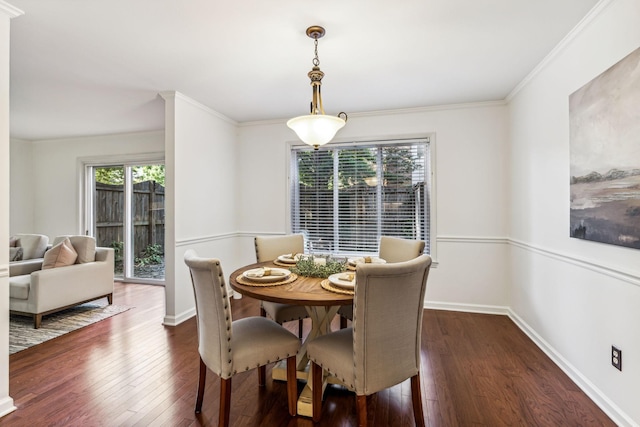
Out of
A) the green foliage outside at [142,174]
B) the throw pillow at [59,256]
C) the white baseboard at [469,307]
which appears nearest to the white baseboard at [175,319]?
the throw pillow at [59,256]

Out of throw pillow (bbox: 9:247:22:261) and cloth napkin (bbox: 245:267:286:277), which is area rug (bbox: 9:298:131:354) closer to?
throw pillow (bbox: 9:247:22:261)

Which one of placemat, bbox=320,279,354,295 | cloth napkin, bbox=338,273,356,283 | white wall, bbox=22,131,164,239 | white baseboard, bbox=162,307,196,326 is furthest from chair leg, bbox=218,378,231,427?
white wall, bbox=22,131,164,239

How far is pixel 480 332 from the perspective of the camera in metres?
3.05

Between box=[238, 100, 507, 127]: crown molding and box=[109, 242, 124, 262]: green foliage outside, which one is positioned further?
box=[109, 242, 124, 262]: green foliage outside

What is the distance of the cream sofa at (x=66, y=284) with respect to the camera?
10.4ft

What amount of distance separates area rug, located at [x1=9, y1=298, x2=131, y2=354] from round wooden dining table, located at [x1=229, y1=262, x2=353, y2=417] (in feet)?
7.29

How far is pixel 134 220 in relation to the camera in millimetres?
5211

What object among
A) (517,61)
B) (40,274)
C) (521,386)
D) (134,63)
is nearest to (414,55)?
(517,61)

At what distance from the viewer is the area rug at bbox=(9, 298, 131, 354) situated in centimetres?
286

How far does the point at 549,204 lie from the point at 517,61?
1.23 metres

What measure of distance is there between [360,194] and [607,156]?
2519mm

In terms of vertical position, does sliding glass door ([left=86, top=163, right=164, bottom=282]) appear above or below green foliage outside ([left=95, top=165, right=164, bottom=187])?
below

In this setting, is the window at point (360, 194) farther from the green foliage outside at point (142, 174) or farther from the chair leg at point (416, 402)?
the green foliage outside at point (142, 174)

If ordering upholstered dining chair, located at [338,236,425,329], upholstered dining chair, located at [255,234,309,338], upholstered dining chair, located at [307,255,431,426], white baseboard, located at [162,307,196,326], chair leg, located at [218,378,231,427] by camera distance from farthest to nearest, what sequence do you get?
A: white baseboard, located at [162,307,196,326]
upholstered dining chair, located at [338,236,425,329]
upholstered dining chair, located at [255,234,309,338]
chair leg, located at [218,378,231,427]
upholstered dining chair, located at [307,255,431,426]
